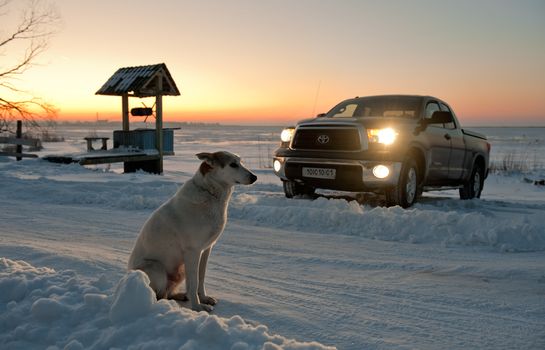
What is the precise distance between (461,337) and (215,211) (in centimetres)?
209

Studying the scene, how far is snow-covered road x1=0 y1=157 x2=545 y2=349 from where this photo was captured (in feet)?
10.8

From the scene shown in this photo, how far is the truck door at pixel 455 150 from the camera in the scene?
32.6 feet

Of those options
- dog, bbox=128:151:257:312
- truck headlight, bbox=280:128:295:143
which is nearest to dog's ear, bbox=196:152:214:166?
dog, bbox=128:151:257:312

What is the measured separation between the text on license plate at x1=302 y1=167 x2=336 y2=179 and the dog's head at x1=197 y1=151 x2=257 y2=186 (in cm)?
467

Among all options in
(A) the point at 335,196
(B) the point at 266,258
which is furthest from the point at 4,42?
(B) the point at 266,258

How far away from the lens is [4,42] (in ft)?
54.9

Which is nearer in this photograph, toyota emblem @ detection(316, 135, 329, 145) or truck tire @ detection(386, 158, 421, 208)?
truck tire @ detection(386, 158, 421, 208)

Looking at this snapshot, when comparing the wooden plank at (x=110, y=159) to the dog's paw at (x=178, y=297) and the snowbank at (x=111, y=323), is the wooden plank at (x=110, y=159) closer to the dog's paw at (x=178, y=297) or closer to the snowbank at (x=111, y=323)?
the dog's paw at (x=178, y=297)

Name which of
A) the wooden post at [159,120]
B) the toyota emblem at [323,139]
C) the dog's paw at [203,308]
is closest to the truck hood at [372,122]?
the toyota emblem at [323,139]

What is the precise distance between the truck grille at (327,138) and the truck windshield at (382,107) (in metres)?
1.18

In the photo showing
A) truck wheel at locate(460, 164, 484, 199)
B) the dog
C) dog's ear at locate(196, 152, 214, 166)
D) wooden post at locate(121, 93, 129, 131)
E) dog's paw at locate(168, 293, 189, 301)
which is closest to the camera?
the dog

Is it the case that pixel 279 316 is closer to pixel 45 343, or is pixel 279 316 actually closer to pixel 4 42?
pixel 45 343

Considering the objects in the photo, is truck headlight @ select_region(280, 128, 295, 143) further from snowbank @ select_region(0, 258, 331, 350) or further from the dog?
snowbank @ select_region(0, 258, 331, 350)

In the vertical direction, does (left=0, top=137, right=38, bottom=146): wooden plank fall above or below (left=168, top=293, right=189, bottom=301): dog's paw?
above
